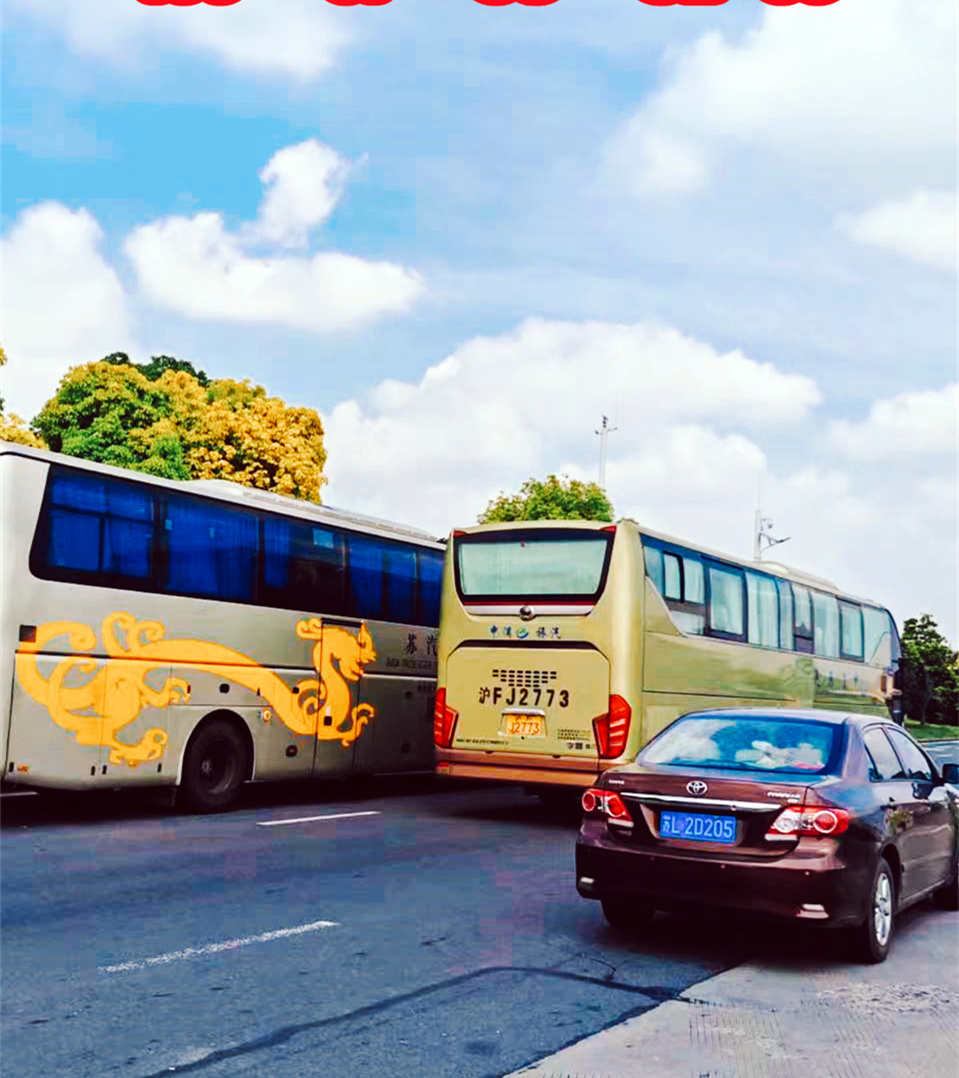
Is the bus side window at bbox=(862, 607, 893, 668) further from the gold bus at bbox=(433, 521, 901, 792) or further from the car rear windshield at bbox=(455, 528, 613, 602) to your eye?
the car rear windshield at bbox=(455, 528, 613, 602)

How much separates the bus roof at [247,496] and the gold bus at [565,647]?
2.07 m

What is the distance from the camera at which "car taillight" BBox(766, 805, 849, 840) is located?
23.4 feet

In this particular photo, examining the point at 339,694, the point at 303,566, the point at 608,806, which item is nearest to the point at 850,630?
the point at 339,694

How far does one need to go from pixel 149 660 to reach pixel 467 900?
18.0 feet

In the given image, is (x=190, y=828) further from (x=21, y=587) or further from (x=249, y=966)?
(x=249, y=966)

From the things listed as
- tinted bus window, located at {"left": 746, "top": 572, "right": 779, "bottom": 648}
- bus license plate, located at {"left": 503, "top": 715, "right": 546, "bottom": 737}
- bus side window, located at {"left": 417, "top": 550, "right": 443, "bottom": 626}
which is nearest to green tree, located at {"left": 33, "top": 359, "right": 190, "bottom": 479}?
bus side window, located at {"left": 417, "top": 550, "right": 443, "bottom": 626}

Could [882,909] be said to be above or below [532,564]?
below

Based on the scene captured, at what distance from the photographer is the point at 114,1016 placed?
5902 mm

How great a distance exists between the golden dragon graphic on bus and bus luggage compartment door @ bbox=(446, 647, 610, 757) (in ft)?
6.92

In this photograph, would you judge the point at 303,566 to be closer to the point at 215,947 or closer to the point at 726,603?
the point at 726,603

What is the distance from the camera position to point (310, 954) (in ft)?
23.8

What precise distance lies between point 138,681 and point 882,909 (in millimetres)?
7971

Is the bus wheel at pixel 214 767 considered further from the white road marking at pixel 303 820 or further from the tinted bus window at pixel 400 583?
the tinted bus window at pixel 400 583

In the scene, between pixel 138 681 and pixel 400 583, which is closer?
pixel 138 681
